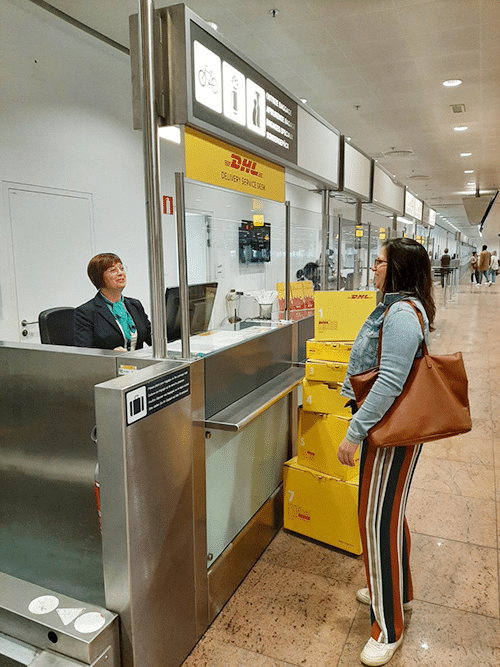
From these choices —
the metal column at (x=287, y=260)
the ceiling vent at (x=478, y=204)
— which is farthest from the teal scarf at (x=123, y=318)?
the ceiling vent at (x=478, y=204)

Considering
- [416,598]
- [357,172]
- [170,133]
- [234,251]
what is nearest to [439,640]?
[416,598]

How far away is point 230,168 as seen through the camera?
6.78ft

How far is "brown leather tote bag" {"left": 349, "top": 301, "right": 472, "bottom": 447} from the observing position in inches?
62.9

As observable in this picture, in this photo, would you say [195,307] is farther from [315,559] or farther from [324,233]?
[324,233]

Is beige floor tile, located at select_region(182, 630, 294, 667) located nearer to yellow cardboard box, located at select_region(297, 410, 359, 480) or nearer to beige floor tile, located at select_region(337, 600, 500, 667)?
beige floor tile, located at select_region(337, 600, 500, 667)

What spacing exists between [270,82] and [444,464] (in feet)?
9.14

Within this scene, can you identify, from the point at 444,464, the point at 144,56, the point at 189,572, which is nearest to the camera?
the point at 144,56

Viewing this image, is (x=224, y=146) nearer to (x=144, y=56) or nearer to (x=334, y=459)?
(x=144, y=56)

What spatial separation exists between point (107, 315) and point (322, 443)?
51.3 inches

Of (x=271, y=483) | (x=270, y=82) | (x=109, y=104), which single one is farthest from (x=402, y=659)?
(x=109, y=104)

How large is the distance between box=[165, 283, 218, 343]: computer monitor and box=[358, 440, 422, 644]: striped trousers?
891 mm

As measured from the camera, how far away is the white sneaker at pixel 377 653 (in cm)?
178

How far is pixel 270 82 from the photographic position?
2400 millimetres

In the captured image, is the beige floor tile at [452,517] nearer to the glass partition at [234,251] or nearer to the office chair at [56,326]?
the glass partition at [234,251]
